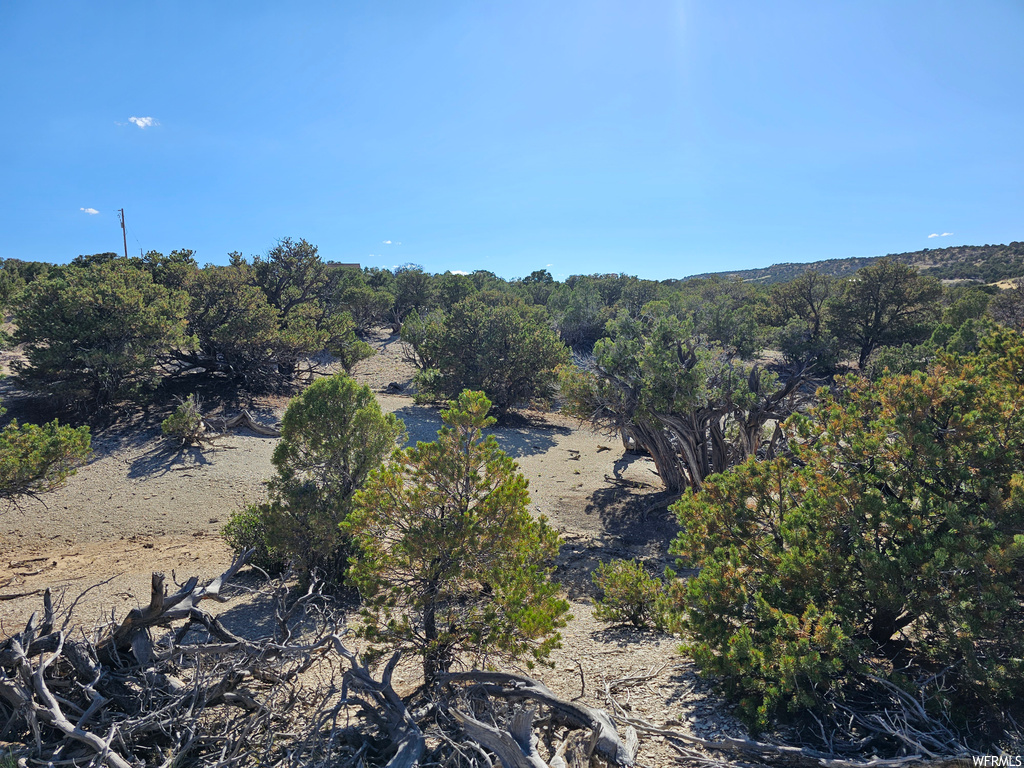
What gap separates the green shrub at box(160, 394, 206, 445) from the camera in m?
14.2

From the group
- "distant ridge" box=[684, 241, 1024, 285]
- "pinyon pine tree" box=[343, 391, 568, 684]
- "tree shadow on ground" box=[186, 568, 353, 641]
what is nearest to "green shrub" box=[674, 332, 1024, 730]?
"pinyon pine tree" box=[343, 391, 568, 684]

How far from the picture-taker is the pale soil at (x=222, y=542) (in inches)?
203

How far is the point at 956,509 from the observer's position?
11.6 ft

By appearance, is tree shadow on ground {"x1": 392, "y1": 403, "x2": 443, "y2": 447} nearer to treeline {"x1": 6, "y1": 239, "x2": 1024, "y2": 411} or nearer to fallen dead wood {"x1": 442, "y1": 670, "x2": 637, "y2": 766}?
treeline {"x1": 6, "y1": 239, "x2": 1024, "y2": 411}

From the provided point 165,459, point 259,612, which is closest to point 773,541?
point 259,612

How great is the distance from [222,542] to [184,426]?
5.82 meters

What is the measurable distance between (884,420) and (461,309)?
20836 mm

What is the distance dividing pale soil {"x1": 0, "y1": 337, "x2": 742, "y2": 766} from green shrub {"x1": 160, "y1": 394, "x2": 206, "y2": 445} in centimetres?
49

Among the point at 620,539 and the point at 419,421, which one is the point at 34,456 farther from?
the point at 419,421

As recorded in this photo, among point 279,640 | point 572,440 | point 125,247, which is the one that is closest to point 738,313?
point 572,440

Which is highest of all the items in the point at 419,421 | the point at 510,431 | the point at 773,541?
the point at 773,541

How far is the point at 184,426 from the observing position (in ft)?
47.1

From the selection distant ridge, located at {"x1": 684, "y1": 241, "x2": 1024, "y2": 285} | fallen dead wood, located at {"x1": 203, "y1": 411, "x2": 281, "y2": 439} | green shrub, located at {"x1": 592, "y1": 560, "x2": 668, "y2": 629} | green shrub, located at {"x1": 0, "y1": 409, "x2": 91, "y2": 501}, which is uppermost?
distant ridge, located at {"x1": 684, "y1": 241, "x2": 1024, "y2": 285}

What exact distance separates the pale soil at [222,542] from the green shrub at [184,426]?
0.49 metres
